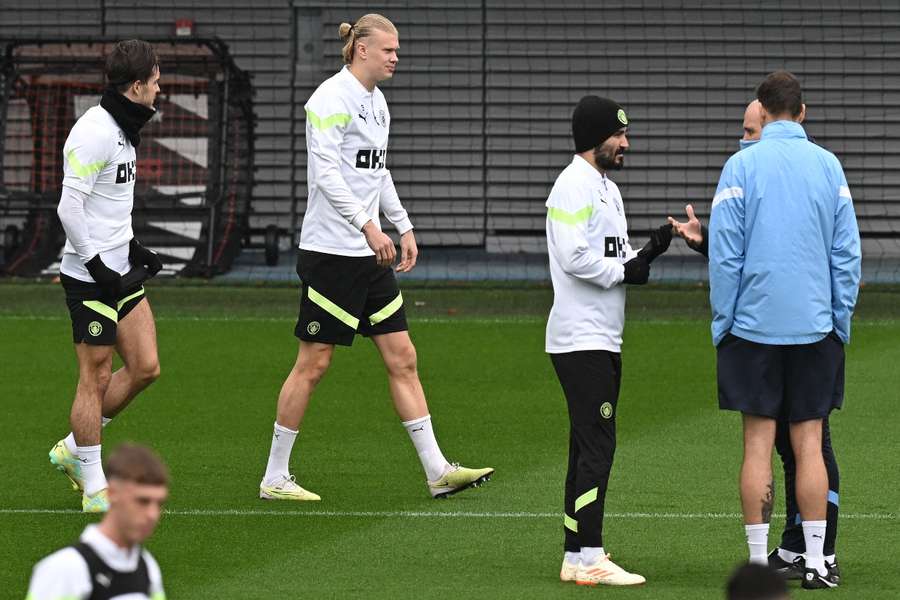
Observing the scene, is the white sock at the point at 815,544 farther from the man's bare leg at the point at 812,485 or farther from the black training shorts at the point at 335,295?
the black training shorts at the point at 335,295

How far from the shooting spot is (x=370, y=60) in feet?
25.9

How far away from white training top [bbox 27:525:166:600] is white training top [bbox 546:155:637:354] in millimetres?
2820

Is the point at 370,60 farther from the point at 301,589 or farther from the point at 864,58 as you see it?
the point at 864,58

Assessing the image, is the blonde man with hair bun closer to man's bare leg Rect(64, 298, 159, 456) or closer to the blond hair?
the blond hair

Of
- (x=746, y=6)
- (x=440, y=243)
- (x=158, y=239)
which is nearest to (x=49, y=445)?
(x=158, y=239)

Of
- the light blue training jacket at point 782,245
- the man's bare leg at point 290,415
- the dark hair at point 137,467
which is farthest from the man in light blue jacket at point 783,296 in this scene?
the dark hair at point 137,467

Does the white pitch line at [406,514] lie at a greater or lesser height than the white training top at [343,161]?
lesser

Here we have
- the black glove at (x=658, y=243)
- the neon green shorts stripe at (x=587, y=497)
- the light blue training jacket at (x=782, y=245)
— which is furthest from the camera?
the black glove at (x=658, y=243)

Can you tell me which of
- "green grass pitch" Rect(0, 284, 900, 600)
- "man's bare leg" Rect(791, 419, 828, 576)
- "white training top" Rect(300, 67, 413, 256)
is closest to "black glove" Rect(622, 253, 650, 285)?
"man's bare leg" Rect(791, 419, 828, 576)

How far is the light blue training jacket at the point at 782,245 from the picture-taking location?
6.02 metres

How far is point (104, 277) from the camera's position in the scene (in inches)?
297

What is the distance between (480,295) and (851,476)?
8.45 metres

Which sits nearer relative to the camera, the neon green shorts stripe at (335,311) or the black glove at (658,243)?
the black glove at (658,243)

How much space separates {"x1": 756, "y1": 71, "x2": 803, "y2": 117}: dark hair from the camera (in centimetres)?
615
